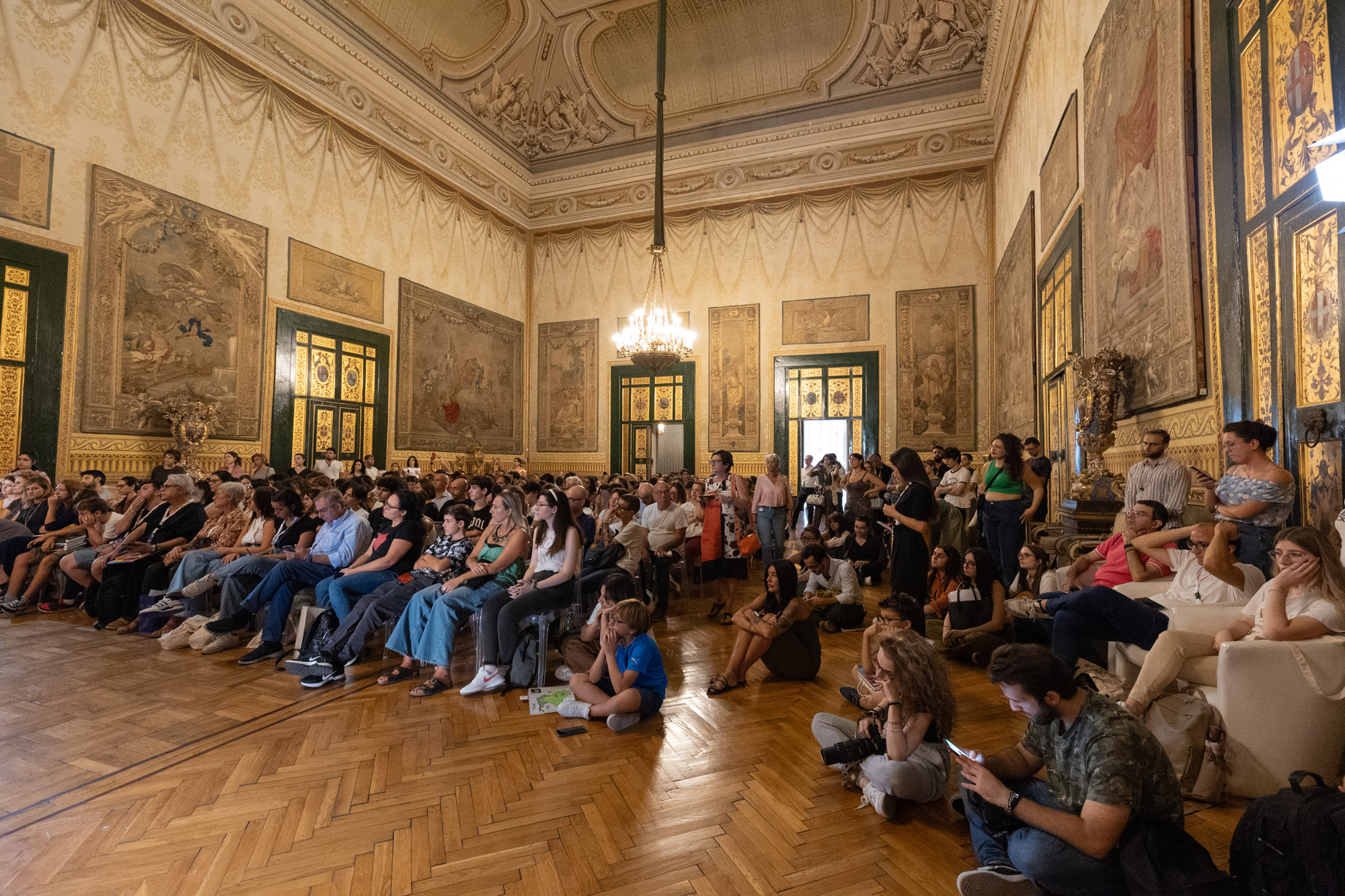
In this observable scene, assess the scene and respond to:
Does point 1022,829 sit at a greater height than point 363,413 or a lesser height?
lesser

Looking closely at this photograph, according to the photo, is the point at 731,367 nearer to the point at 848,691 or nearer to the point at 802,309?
the point at 802,309

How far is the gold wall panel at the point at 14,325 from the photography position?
24.1 feet

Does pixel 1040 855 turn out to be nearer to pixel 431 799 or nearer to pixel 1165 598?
pixel 1165 598

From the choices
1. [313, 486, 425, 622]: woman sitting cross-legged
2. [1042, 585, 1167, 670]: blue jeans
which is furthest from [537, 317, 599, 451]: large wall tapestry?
[1042, 585, 1167, 670]: blue jeans

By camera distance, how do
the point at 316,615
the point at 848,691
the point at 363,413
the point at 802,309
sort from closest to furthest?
the point at 848,691 < the point at 316,615 < the point at 363,413 < the point at 802,309

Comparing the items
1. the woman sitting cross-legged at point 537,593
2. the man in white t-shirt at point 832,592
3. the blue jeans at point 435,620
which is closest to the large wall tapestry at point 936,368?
the man in white t-shirt at point 832,592

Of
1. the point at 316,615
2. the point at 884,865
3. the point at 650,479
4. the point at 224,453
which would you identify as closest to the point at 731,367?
the point at 650,479

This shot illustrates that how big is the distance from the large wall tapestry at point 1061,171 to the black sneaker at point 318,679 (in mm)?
7688

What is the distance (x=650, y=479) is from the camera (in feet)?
45.7

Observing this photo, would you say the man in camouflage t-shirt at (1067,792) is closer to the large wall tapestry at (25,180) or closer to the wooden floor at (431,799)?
the wooden floor at (431,799)

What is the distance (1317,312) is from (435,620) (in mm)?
4852

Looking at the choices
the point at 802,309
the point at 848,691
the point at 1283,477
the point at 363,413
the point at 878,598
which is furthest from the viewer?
the point at 802,309

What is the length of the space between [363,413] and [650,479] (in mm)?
5782

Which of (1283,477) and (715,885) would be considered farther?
(1283,477)
